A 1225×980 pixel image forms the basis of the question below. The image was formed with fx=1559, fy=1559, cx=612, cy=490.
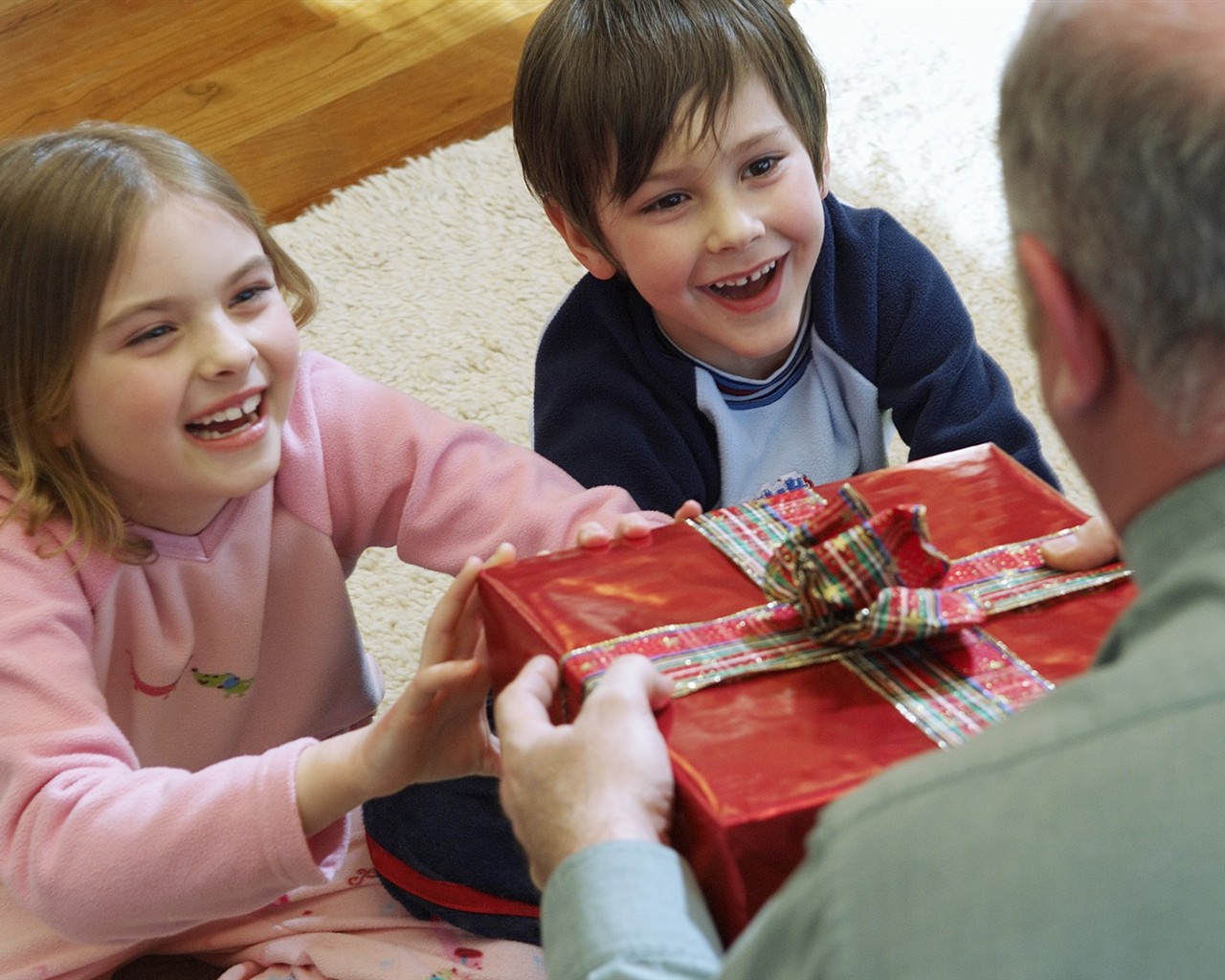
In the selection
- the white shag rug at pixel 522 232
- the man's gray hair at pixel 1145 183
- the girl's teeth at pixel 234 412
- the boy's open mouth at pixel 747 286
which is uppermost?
the man's gray hair at pixel 1145 183

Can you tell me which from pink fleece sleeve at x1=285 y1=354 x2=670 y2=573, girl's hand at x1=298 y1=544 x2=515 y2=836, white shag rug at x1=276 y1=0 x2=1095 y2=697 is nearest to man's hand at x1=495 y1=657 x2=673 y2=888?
girl's hand at x1=298 y1=544 x2=515 y2=836

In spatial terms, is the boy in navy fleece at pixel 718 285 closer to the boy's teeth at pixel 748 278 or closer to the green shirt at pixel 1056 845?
the boy's teeth at pixel 748 278

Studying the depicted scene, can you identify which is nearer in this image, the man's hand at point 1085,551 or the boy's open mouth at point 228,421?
the man's hand at point 1085,551

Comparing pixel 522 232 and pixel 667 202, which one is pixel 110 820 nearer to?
pixel 667 202

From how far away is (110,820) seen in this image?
3.37 feet

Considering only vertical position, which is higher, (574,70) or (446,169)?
(574,70)

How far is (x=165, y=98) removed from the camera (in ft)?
8.19

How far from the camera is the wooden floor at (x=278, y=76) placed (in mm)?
2381

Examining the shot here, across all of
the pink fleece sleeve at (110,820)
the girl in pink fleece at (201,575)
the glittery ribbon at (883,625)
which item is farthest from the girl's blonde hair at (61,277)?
the glittery ribbon at (883,625)

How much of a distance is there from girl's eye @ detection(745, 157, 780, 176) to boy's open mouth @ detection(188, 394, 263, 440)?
0.46 meters

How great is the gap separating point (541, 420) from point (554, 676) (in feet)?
1.94

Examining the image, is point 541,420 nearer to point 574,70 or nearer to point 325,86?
point 574,70


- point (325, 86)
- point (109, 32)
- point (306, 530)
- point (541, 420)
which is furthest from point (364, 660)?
point (109, 32)

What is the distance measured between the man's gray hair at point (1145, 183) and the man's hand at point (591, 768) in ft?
1.01
